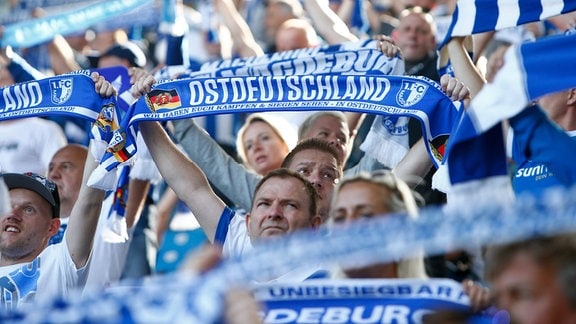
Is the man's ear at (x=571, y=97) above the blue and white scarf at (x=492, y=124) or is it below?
above

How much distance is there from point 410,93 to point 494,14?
629mm

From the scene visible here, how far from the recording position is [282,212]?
543cm

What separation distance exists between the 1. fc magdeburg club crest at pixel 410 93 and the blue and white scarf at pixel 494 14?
0.38 metres

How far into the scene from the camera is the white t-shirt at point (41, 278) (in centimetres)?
558

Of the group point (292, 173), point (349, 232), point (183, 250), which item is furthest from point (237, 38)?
point (349, 232)

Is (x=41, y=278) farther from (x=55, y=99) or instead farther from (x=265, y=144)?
(x=265, y=144)

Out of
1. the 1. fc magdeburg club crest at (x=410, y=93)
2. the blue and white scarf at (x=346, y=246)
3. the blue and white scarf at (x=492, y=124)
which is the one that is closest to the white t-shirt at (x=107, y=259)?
the 1. fc magdeburg club crest at (x=410, y=93)

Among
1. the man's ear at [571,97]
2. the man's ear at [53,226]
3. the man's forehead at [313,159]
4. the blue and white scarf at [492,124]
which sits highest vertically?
the man's forehead at [313,159]

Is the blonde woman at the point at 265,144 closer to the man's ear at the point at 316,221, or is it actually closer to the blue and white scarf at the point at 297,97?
the blue and white scarf at the point at 297,97

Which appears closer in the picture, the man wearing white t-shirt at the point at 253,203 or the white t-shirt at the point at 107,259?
the man wearing white t-shirt at the point at 253,203

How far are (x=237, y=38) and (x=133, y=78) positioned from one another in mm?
2270

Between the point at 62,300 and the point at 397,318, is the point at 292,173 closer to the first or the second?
the point at 397,318

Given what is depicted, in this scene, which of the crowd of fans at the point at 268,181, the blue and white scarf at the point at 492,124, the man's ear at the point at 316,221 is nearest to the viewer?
the crowd of fans at the point at 268,181

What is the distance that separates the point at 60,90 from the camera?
6.30 meters
